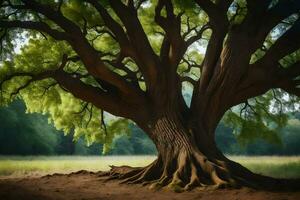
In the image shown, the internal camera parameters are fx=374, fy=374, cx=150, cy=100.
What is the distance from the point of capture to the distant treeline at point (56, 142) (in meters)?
28.5

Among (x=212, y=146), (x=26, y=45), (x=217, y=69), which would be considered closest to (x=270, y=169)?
(x=212, y=146)

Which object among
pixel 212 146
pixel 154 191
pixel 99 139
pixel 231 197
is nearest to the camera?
pixel 231 197

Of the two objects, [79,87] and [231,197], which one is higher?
[79,87]

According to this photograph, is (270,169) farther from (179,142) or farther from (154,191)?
(154,191)

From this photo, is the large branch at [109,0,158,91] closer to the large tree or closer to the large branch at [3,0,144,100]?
the large tree

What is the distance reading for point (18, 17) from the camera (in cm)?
1287

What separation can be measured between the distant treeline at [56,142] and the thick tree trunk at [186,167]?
12527mm

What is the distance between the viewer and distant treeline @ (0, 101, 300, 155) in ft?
93.6

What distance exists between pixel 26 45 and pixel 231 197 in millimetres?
10528

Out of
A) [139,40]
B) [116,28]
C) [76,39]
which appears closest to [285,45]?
[139,40]

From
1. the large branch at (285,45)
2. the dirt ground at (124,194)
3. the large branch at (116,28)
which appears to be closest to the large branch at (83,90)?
the large branch at (116,28)

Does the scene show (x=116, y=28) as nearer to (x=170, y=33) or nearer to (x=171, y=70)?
(x=170, y=33)

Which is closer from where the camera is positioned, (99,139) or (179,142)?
(179,142)

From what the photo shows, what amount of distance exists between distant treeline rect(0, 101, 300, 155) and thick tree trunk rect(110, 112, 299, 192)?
12.5 meters
